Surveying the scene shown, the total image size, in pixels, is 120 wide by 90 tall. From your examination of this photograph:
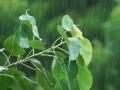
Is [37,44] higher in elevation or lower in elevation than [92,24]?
higher

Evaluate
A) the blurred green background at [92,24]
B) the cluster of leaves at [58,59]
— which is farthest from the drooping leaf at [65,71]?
the blurred green background at [92,24]

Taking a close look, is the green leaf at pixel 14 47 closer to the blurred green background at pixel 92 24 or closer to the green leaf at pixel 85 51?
the green leaf at pixel 85 51

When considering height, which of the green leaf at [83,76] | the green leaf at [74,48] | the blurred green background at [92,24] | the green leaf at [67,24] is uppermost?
the green leaf at [67,24]

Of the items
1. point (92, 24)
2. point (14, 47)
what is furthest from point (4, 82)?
point (92, 24)

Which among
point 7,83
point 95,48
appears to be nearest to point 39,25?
point 95,48

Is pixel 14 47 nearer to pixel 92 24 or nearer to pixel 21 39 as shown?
pixel 21 39

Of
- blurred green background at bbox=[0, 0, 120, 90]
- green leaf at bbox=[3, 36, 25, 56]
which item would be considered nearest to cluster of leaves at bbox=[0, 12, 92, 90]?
green leaf at bbox=[3, 36, 25, 56]

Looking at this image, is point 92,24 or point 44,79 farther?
point 92,24
